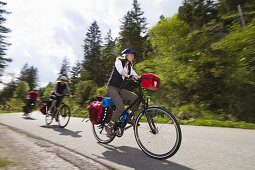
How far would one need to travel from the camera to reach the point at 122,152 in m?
3.39

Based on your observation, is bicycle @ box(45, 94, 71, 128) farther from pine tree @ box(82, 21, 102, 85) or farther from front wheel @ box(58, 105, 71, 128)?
pine tree @ box(82, 21, 102, 85)

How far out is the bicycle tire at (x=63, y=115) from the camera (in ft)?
22.6

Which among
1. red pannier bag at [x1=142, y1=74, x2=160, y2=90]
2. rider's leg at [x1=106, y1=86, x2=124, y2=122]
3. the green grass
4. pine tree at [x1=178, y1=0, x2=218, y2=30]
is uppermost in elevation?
pine tree at [x1=178, y1=0, x2=218, y2=30]

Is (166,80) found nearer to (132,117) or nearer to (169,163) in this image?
(132,117)

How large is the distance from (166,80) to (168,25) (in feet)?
24.7

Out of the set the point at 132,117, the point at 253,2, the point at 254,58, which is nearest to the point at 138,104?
the point at 132,117

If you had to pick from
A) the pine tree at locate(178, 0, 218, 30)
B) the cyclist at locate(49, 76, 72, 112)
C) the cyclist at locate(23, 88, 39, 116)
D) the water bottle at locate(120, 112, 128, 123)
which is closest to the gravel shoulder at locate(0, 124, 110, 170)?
the water bottle at locate(120, 112, 128, 123)

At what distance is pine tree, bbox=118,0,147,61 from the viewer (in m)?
32.5

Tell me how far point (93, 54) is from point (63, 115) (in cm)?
3873

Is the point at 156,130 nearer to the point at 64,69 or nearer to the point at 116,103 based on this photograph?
the point at 116,103

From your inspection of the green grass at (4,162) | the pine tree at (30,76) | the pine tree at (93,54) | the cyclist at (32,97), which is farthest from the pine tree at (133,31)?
the pine tree at (30,76)

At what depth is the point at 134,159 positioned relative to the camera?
297cm

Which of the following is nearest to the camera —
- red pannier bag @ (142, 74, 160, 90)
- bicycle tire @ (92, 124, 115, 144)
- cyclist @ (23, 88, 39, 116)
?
red pannier bag @ (142, 74, 160, 90)

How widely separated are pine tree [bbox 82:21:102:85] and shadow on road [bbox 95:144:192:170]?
37812 mm
